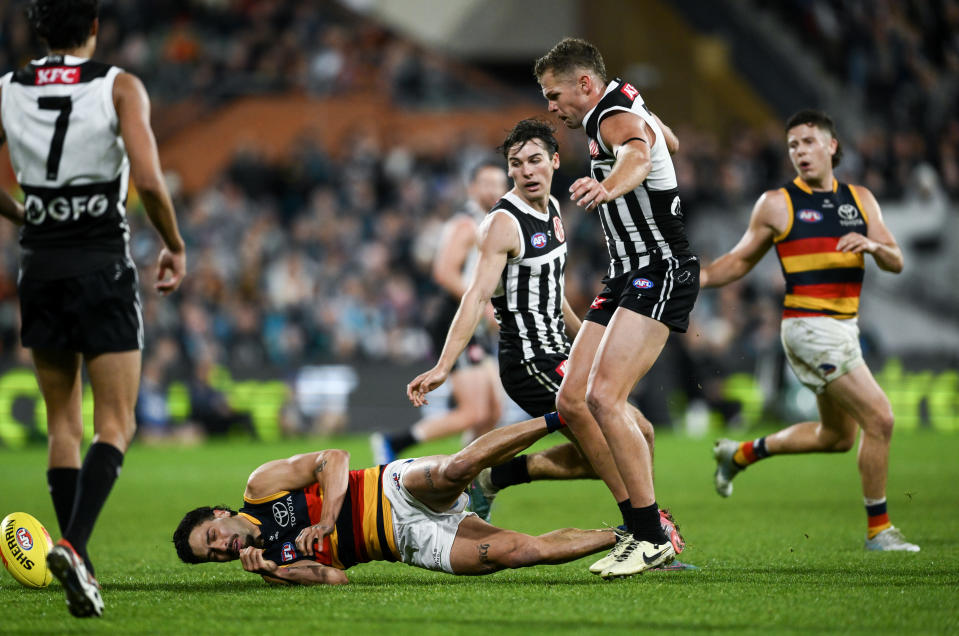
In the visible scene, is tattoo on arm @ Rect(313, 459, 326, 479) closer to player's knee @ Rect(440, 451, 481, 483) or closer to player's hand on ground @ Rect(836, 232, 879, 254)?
player's knee @ Rect(440, 451, 481, 483)

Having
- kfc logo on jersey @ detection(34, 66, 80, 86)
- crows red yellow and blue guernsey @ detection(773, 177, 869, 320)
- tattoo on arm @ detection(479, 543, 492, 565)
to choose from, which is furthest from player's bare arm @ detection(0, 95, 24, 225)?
crows red yellow and blue guernsey @ detection(773, 177, 869, 320)

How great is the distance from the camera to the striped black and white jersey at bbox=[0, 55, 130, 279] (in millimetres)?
5137

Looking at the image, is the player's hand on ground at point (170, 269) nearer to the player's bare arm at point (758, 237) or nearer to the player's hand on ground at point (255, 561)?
the player's hand on ground at point (255, 561)

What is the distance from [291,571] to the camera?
5930 millimetres

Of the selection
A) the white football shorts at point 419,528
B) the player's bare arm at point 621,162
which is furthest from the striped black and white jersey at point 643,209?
the white football shorts at point 419,528

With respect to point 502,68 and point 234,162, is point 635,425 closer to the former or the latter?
point 234,162

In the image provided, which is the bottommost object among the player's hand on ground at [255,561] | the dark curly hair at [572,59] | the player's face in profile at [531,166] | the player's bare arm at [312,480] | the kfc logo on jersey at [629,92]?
the player's hand on ground at [255,561]

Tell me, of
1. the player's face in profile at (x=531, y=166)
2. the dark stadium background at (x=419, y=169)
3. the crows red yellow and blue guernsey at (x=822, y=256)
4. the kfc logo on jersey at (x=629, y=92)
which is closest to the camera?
the kfc logo on jersey at (x=629, y=92)

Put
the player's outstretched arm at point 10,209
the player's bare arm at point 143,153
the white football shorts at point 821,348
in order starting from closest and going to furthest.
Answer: the player's bare arm at point 143,153
the player's outstretched arm at point 10,209
the white football shorts at point 821,348

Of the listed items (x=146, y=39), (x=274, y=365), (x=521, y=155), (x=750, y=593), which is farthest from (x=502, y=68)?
(x=750, y=593)

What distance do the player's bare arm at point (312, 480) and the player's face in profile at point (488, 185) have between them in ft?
11.0

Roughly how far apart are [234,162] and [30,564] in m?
15.9

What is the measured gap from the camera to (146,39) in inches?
909

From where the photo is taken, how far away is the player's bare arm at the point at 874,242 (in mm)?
7090
